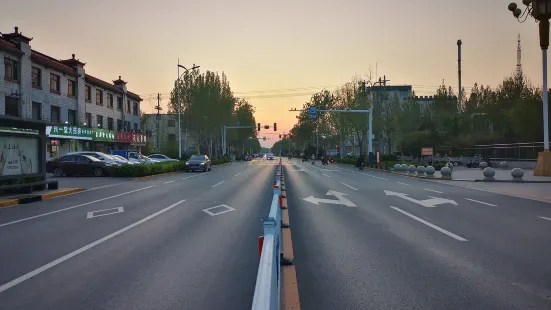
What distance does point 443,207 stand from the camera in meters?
12.3

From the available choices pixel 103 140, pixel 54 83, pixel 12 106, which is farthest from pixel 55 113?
pixel 103 140

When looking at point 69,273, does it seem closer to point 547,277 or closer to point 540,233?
point 547,277

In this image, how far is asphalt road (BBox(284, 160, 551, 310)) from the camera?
4.64 m

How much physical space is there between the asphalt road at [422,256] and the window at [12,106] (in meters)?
27.4

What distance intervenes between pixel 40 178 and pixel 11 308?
1429 centimetres

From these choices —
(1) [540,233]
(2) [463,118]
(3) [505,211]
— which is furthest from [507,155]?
(1) [540,233]

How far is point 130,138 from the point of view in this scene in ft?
161

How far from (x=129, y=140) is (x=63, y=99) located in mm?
12798

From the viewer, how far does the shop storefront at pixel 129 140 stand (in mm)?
46219

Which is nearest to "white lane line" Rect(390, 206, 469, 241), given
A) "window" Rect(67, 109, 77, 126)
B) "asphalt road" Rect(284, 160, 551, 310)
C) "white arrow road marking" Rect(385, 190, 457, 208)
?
"asphalt road" Rect(284, 160, 551, 310)

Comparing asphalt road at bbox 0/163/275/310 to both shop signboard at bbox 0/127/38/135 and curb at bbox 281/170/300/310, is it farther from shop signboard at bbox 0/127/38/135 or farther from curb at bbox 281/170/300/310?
shop signboard at bbox 0/127/38/135

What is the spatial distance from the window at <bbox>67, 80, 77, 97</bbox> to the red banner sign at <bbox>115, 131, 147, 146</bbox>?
306 inches

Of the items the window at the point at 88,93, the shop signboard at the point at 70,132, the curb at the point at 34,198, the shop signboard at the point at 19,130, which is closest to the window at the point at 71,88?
the window at the point at 88,93

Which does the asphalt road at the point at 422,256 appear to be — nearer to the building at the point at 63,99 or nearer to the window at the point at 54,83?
the building at the point at 63,99
